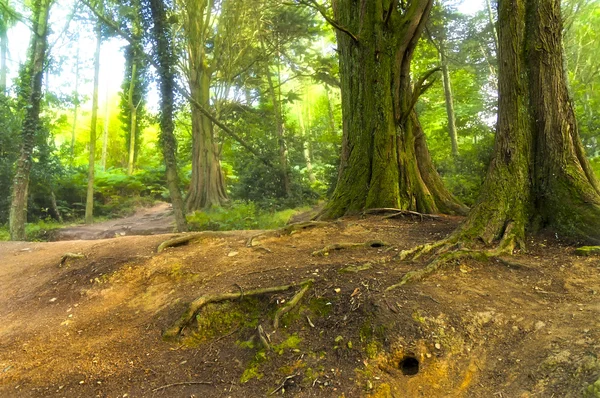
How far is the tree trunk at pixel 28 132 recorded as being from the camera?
11.7 metres

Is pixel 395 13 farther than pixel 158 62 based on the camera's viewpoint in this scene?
No

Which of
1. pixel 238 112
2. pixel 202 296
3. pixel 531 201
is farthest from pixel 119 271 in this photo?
pixel 238 112

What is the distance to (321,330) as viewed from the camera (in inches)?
133

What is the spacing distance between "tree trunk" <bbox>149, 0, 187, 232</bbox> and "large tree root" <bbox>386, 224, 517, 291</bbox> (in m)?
7.59

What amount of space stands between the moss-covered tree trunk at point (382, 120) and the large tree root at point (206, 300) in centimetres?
312

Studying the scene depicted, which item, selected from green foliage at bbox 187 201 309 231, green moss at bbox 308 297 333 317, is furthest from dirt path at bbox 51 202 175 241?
green moss at bbox 308 297 333 317

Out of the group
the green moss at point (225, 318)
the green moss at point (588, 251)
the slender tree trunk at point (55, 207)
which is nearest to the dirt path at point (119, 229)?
the slender tree trunk at point (55, 207)

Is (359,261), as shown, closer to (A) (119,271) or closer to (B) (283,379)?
(B) (283,379)

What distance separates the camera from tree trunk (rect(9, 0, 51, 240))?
460 inches

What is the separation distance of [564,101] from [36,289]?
7142 millimetres

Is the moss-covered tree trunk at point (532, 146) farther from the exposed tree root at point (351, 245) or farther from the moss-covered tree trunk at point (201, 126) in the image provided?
the moss-covered tree trunk at point (201, 126)

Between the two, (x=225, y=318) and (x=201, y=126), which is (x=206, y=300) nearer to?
(x=225, y=318)

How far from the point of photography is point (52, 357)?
12.2ft

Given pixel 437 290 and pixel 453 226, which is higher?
pixel 453 226
